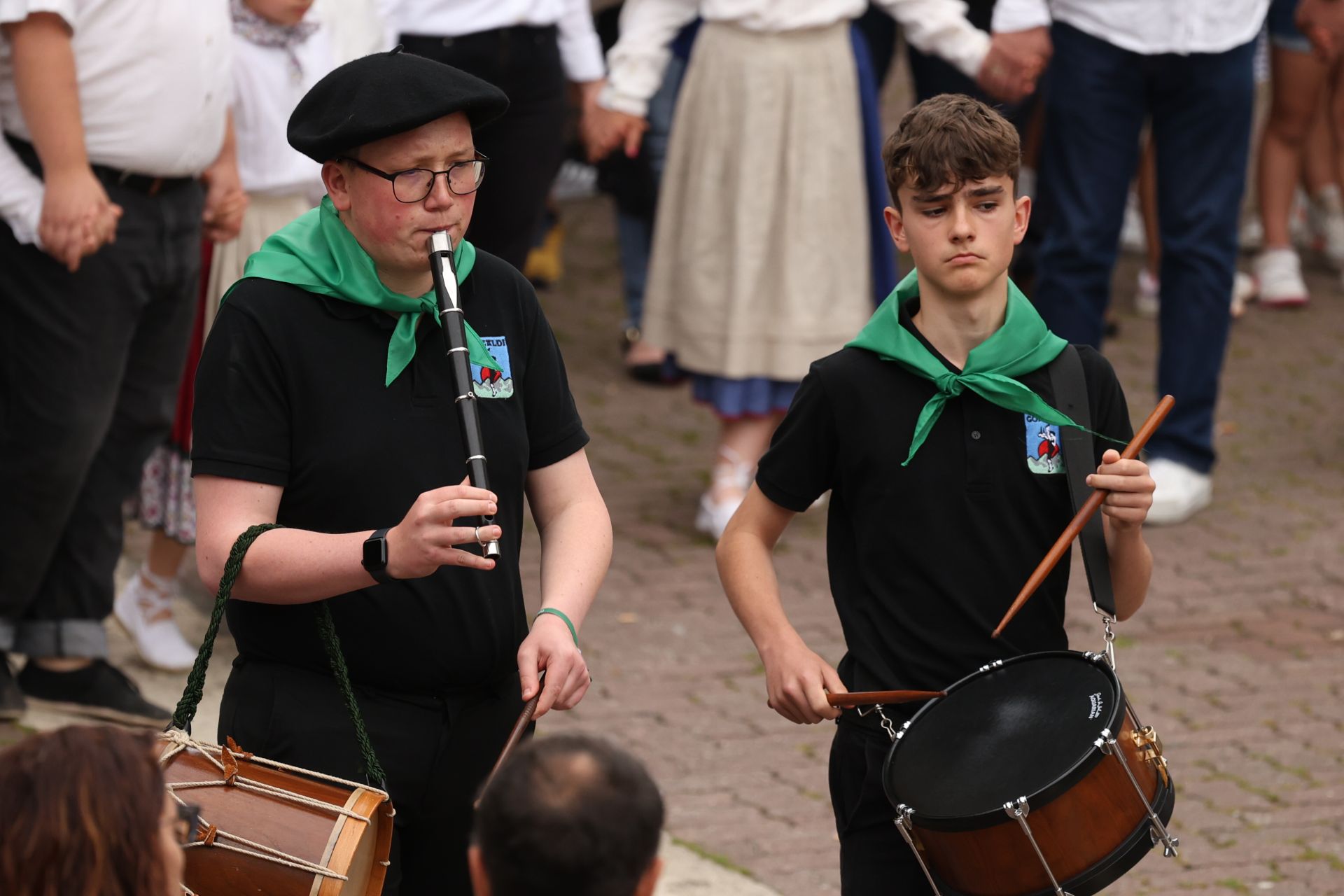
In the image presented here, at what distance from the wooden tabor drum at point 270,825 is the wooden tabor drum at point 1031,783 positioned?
83 centimetres

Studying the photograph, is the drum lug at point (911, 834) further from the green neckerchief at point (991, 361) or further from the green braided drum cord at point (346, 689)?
the green braided drum cord at point (346, 689)

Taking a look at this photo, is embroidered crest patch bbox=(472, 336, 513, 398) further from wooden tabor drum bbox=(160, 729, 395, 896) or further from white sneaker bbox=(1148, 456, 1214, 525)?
white sneaker bbox=(1148, 456, 1214, 525)

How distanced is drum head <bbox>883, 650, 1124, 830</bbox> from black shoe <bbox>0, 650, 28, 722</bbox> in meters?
2.77

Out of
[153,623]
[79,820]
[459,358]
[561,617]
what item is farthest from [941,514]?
[153,623]

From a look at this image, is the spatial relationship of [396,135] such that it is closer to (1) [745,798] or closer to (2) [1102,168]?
(1) [745,798]

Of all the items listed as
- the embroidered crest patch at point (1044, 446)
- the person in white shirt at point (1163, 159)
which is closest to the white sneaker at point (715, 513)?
the person in white shirt at point (1163, 159)

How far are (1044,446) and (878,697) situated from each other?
1.72 ft

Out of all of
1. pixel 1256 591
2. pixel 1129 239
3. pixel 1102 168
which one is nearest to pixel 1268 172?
pixel 1129 239

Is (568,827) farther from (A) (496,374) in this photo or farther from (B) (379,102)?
(B) (379,102)

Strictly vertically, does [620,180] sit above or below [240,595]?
below

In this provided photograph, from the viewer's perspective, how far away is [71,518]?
4.92 metres

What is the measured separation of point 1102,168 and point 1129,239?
394cm

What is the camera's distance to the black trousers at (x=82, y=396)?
455 centimetres

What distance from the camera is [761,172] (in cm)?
628
